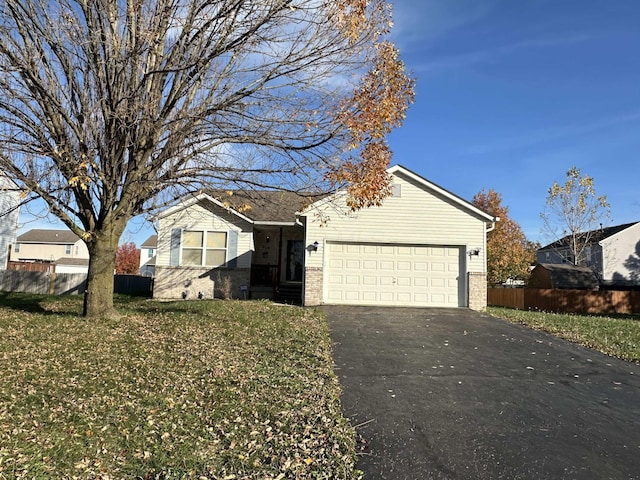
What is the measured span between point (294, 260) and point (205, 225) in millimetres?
4398

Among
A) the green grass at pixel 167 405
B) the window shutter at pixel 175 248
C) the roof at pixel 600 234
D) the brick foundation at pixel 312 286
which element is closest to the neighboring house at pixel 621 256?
the roof at pixel 600 234

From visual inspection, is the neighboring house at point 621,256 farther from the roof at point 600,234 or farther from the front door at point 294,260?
the front door at point 294,260

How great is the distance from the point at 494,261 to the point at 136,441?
98.4 feet

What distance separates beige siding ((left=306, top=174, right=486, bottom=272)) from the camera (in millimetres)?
14766

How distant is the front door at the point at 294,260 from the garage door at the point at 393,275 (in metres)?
4.72

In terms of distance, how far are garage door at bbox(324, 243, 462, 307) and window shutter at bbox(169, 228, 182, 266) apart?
592 cm

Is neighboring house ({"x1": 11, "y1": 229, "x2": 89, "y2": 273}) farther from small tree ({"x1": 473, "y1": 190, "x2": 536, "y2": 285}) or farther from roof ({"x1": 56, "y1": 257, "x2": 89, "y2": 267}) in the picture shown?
small tree ({"x1": 473, "y1": 190, "x2": 536, "y2": 285})

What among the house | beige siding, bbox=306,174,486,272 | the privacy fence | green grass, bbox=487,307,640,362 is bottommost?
green grass, bbox=487,307,640,362

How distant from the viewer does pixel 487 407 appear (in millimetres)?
5289

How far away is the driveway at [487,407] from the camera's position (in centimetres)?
388

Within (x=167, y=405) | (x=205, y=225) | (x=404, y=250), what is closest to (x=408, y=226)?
(x=404, y=250)

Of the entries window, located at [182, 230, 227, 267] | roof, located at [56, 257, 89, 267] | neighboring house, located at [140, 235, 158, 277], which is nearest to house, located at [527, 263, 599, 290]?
window, located at [182, 230, 227, 267]

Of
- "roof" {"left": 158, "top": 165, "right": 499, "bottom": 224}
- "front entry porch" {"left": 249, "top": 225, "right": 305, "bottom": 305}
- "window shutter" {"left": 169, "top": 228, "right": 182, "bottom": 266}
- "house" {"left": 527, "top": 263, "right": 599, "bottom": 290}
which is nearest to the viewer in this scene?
"roof" {"left": 158, "top": 165, "right": 499, "bottom": 224}

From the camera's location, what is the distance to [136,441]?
13.0ft
